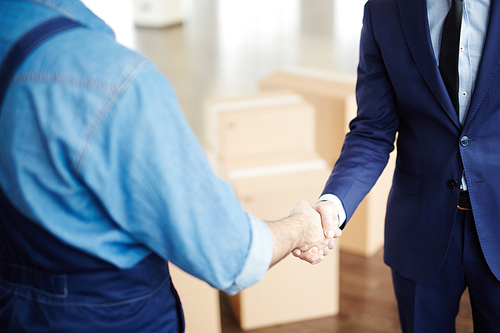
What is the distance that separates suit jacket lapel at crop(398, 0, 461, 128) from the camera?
4.04ft

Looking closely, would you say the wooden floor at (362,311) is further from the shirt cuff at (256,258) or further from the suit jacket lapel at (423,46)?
the shirt cuff at (256,258)

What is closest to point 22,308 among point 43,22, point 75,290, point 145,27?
point 75,290

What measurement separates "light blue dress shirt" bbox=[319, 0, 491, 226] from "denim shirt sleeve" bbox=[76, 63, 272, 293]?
0.68 metres

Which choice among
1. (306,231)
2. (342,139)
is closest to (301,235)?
(306,231)

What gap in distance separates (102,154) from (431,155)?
33.8 inches

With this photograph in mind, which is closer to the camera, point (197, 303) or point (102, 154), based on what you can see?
point (102, 154)

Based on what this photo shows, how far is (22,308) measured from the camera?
91 cm

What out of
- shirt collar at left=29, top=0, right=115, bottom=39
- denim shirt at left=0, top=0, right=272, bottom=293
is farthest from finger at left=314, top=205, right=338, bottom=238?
shirt collar at left=29, top=0, right=115, bottom=39

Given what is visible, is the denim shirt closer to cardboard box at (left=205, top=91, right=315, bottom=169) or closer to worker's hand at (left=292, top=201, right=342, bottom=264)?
worker's hand at (left=292, top=201, right=342, bottom=264)

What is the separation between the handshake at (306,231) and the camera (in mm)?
1003

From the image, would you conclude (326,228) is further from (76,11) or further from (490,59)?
(76,11)

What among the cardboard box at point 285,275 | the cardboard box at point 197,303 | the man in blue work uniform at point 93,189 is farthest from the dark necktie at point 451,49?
the cardboard box at point 197,303

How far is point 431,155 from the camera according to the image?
1.31 metres

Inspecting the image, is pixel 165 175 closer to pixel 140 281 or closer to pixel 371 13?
pixel 140 281
